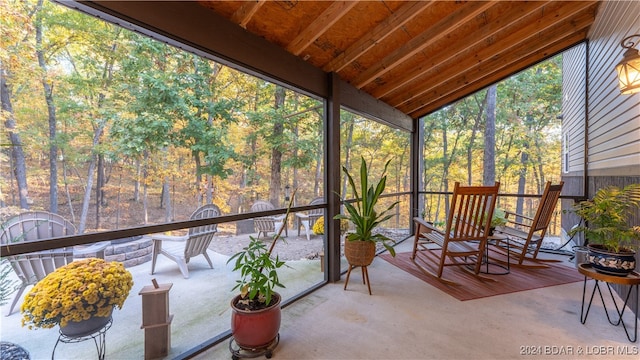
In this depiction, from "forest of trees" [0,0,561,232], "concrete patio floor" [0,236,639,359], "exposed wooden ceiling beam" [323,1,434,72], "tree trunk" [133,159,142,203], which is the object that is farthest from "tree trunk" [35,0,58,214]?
"exposed wooden ceiling beam" [323,1,434,72]

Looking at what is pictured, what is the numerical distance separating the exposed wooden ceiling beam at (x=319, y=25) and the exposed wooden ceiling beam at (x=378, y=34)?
49 cm

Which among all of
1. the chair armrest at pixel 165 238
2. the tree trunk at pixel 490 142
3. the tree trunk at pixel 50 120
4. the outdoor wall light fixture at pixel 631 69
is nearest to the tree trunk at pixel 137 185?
the tree trunk at pixel 50 120

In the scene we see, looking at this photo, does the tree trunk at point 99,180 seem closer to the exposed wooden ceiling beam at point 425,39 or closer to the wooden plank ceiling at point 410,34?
the wooden plank ceiling at point 410,34

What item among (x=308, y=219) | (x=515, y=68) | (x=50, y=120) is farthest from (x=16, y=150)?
(x=515, y=68)

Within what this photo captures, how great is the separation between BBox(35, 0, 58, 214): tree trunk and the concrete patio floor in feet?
13.6

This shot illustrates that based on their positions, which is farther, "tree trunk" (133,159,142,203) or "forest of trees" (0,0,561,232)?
"tree trunk" (133,159,142,203)

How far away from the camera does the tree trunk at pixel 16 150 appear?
4574mm

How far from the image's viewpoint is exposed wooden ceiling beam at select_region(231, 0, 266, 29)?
1.91 meters

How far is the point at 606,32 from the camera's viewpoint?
3.19m

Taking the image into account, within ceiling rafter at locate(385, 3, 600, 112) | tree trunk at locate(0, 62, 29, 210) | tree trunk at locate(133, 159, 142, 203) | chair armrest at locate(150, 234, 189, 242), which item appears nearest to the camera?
ceiling rafter at locate(385, 3, 600, 112)

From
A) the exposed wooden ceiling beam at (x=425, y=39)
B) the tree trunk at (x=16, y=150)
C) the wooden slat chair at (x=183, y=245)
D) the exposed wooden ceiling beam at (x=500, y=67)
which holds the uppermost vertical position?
the exposed wooden ceiling beam at (x=500, y=67)

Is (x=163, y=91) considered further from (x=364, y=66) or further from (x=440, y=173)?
(x=440, y=173)

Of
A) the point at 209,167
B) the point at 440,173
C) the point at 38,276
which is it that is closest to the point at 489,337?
the point at 38,276

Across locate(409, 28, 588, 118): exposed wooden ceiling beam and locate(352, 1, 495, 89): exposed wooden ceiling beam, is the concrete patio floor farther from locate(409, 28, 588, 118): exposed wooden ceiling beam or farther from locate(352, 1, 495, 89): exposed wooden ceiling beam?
locate(409, 28, 588, 118): exposed wooden ceiling beam
